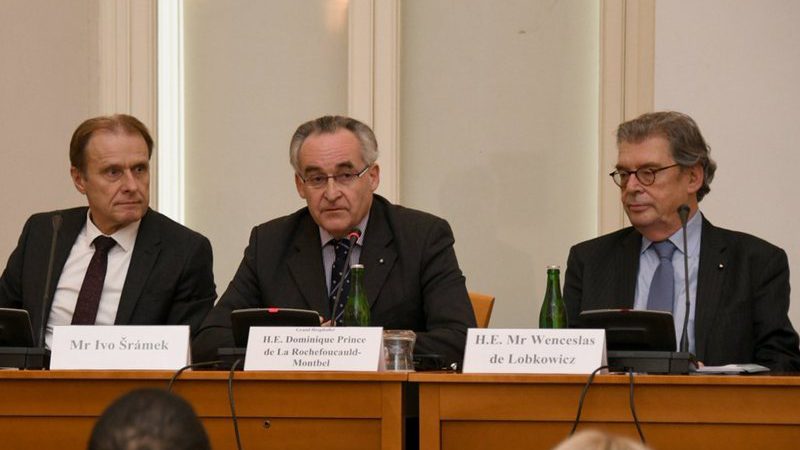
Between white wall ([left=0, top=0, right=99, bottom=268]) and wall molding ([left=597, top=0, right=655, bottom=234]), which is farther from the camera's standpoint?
white wall ([left=0, top=0, right=99, bottom=268])

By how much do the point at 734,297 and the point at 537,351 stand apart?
1134 mm

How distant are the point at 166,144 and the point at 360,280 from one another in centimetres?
222

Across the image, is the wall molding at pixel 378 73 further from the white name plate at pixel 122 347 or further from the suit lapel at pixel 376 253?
the white name plate at pixel 122 347

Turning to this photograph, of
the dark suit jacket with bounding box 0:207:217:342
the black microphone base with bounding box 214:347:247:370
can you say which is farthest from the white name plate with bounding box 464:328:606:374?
the dark suit jacket with bounding box 0:207:217:342

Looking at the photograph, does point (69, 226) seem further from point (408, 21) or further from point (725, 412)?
point (725, 412)

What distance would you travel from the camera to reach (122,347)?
3.04 metres

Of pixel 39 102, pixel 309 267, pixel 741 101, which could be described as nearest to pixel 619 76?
pixel 741 101

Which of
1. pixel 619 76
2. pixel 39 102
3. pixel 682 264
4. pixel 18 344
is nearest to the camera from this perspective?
pixel 18 344

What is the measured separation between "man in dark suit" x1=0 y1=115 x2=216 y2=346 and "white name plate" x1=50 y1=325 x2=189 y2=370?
91 centimetres

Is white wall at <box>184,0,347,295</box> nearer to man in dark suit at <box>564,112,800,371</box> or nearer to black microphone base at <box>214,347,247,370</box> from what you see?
man in dark suit at <box>564,112,800,371</box>

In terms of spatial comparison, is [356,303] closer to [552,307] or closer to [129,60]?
[552,307]

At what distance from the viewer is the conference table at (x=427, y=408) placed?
2797 mm

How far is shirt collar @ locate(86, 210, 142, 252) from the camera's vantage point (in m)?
4.16

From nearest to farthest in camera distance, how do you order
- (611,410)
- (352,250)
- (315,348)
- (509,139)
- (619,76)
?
(611,410) → (315,348) → (352,250) → (619,76) → (509,139)
